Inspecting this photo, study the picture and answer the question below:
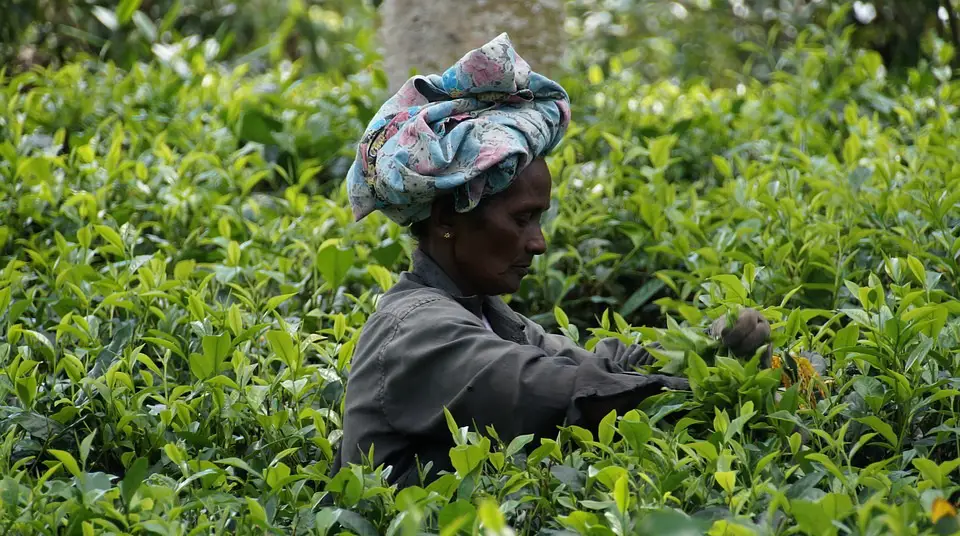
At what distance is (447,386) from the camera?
2.45 meters

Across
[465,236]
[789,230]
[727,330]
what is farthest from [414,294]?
[789,230]

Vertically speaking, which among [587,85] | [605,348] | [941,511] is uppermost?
[941,511]

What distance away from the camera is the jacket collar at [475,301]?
278 cm

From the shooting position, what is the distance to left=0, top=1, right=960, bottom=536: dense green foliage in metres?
2.21

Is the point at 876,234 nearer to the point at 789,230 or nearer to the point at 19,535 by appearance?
the point at 789,230

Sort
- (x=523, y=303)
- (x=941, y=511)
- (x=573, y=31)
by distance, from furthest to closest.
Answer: (x=573, y=31) → (x=523, y=303) → (x=941, y=511)

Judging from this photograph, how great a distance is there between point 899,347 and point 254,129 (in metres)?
3.04

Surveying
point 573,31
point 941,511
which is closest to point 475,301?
point 941,511

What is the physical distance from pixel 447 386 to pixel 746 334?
56 cm

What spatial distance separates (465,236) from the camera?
9.03ft

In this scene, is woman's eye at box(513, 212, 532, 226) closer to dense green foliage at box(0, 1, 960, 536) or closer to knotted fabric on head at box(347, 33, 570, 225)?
knotted fabric on head at box(347, 33, 570, 225)

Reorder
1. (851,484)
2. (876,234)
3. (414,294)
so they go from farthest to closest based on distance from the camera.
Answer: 1. (876,234)
2. (414,294)
3. (851,484)

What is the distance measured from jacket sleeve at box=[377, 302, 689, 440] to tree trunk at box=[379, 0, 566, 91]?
117 inches

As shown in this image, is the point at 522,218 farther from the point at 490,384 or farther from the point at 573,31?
the point at 573,31
